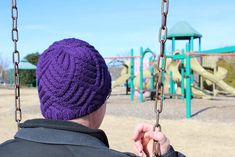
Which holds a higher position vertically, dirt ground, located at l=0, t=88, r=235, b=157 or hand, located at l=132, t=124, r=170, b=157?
hand, located at l=132, t=124, r=170, b=157

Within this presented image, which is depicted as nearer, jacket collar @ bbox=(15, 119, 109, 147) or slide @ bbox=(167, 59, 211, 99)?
jacket collar @ bbox=(15, 119, 109, 147)

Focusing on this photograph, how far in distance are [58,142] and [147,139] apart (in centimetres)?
43

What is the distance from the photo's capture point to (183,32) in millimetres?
19297

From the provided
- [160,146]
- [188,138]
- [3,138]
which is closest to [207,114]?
[188,138]

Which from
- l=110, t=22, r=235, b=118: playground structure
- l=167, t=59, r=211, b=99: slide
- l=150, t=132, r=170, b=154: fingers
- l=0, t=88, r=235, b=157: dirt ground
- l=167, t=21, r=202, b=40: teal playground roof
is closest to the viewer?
l=150, t=132, r=170, b=154: fingers

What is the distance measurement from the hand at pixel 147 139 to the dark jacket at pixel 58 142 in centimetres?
21

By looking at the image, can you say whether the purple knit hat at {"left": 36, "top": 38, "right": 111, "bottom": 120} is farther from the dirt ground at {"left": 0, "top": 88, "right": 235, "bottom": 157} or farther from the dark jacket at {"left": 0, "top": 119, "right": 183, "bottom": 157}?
the dirt ground at {"left": 0, "top": 88, "right": 235, "bottom": 157}

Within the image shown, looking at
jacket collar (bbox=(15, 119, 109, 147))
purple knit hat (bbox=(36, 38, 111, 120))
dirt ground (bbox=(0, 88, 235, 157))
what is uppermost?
purple knit hat (bbox=(36, 38, 111, 120))

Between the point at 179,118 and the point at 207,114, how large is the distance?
3.40 ft

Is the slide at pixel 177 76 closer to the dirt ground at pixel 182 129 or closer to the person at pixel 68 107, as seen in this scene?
the dirt ground at pixel 182 129

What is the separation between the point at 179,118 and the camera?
948cm

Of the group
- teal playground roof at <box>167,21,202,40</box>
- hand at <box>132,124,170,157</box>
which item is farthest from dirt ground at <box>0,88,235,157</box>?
teal playground roof at <box>167,21,202,40</box>

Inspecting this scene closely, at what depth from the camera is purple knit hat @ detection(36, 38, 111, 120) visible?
46.4 inches

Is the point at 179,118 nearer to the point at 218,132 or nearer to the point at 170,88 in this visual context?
the point at 218,132
